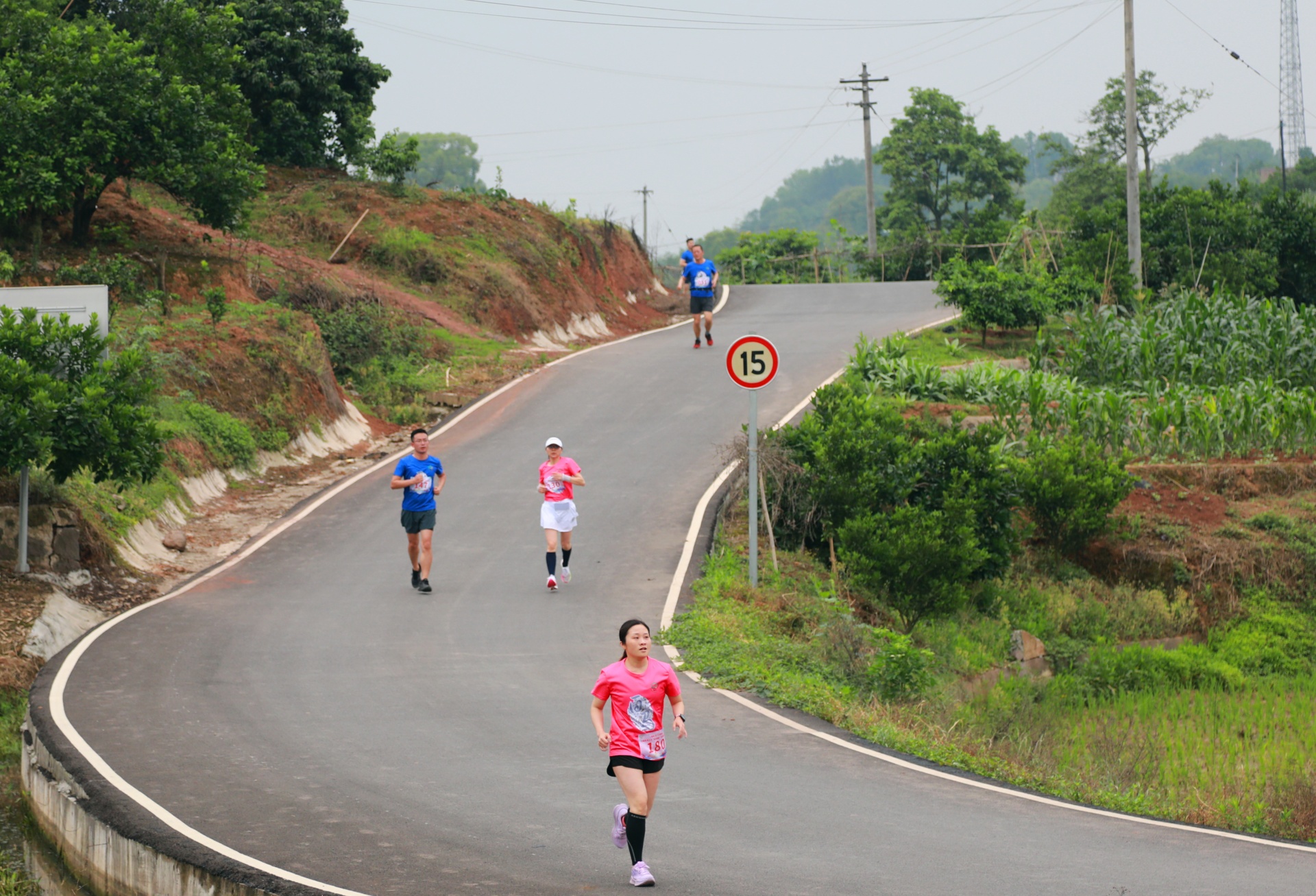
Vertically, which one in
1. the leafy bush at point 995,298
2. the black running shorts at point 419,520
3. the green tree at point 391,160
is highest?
the green tree at point 391,160

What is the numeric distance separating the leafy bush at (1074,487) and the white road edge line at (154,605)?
1060 centimetres

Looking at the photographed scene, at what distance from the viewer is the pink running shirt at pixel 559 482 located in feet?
48.0

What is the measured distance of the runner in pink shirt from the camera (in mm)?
7078

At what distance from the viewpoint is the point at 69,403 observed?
13.4m

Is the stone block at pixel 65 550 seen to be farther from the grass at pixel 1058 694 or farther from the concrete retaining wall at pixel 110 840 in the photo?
the grass at pixel 1058 694

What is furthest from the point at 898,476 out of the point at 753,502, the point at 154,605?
the point at 154,605

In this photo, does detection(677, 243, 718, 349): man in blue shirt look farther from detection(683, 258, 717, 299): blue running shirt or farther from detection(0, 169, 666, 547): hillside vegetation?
detection(0, 169, 666, 547): hillside vegetation

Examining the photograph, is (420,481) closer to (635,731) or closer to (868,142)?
(635,731)

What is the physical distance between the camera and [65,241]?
963 inches

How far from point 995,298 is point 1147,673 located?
1416 cm

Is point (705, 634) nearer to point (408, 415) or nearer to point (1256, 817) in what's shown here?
point (1256, 817)

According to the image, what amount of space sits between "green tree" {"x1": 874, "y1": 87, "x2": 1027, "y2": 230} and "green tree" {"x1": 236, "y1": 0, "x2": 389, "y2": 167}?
37.1 metres

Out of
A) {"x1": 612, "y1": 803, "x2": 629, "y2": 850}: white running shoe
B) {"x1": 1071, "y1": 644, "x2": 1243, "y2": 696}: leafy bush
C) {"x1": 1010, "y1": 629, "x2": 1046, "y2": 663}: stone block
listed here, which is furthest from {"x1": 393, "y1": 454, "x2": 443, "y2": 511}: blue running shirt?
{"x1": 1071, "y1": 644, "x2": 1243, "y2": 696}: leafy bush

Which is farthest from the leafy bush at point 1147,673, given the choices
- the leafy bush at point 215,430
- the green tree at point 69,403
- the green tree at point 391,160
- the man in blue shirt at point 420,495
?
the green tree at point 391,160
